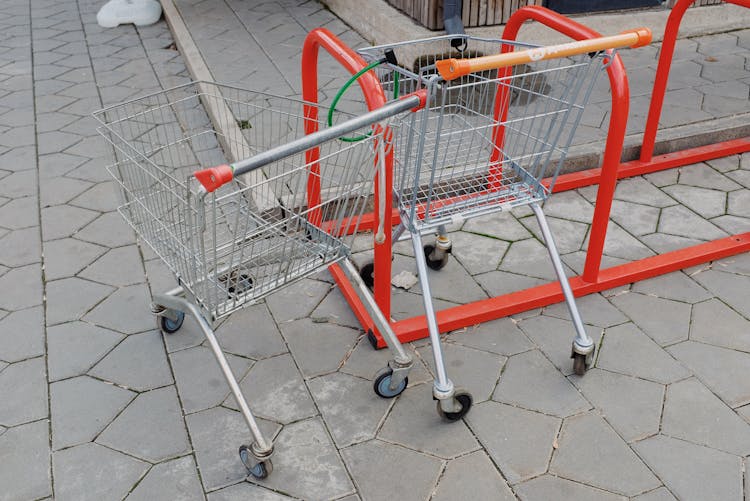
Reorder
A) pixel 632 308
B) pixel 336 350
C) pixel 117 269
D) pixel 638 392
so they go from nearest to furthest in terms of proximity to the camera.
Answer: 1. pixel 638 392
2. pixel 336 350
3. pixel 632 308
4. pixel 117 269

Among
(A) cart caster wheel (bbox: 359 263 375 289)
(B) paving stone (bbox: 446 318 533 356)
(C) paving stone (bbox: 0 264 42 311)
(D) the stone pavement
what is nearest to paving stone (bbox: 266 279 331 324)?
(D) the stone pavement

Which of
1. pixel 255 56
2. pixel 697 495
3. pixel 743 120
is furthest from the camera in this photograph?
pixel 255 56

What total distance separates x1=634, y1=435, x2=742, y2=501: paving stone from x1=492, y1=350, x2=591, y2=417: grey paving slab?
1.01ft

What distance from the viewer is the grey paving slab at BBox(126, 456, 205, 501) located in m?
2.47

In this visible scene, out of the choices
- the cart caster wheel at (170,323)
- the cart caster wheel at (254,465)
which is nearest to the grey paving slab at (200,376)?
the cart caster wheel at (170,323)

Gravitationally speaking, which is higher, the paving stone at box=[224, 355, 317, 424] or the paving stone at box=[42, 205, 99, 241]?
the paving stone at box=[42, 205, 99, 241]

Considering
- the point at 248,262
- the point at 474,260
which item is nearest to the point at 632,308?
the point at 474,260

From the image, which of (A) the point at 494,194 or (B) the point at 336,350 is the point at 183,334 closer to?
(B) the point at 336,350

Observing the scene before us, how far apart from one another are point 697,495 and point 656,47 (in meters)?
4.78

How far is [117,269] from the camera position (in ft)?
12.0

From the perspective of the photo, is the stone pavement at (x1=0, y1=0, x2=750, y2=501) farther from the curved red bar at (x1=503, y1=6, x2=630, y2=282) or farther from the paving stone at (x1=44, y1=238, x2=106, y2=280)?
the curved red bar at (x1=503, y1=6, x2=630, y2=282)

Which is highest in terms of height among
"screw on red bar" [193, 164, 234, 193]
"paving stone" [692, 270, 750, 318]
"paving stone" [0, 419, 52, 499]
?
"screw on red bar" [193, 164, 234, 193]

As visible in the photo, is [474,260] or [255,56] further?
[255,56]

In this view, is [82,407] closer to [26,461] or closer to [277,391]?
[26,461]
